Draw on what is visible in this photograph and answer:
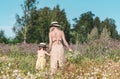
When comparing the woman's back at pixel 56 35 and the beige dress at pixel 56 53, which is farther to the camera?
the woman's back at pixel 56 35

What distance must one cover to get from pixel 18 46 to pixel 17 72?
1791 centimetres

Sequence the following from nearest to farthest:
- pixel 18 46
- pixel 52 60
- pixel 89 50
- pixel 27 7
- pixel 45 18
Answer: pixel 52 60, pixel 89 50, pixel 18 46, pixel 27 7, pixel 45 18

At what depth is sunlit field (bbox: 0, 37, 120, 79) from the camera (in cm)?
853

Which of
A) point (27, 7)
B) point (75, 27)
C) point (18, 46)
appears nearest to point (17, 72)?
point (18, 46)

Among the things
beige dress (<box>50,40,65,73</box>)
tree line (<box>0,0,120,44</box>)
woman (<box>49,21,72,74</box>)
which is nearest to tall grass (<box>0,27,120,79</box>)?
beige dress (<box>50,40,65,73</box>)

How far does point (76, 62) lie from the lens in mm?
16375

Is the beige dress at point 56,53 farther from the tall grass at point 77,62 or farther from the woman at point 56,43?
the tall grass at point 77,62

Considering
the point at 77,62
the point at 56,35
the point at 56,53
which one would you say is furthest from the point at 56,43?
the point at 77,62

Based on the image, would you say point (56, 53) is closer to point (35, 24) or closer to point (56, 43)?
point (56, 43)

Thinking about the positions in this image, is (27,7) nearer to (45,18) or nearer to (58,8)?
(45,18)

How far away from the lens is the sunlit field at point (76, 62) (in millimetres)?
8531

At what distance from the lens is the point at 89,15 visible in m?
87.0

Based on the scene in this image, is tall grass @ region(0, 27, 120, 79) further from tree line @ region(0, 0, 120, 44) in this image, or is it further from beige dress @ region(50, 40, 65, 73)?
tree line @ region(0, 0, 120, 44)

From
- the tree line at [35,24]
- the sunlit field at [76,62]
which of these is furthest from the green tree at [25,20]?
the sunlit field at [76,62]
